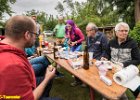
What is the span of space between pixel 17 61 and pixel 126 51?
9.17ft

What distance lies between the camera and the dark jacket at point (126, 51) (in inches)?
169

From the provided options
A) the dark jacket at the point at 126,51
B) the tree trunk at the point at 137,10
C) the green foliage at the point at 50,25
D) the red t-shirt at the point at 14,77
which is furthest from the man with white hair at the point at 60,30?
the green foliage at the point at 50,25

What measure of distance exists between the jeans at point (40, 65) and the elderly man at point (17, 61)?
2115 mm

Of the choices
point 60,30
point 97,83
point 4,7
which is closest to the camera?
point 97,83

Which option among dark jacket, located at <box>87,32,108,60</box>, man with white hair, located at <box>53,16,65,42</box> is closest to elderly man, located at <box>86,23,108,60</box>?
dark jacket, located at <box>87,32,108,60</box>

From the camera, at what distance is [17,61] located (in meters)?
1.83

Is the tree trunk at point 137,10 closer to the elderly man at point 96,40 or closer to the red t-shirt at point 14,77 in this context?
the elderly man at point 96,40

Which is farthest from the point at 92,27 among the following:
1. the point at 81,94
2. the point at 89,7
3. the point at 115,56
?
the point at 89,7

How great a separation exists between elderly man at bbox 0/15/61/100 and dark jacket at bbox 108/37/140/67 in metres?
2.39

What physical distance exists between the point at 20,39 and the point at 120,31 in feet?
8.07

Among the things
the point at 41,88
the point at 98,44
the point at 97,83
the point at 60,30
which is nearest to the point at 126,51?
the point at 98,44

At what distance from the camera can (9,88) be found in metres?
1.75

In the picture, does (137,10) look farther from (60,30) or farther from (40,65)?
(40,65)

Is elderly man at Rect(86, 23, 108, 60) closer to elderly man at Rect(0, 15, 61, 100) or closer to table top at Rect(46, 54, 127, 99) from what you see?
table top at Rect(46, 54, 127, 99)
